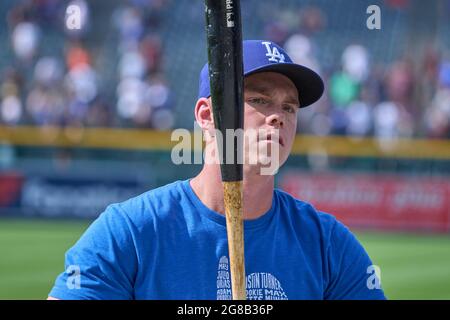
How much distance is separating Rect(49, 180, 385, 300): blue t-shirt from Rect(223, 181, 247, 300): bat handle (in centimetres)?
19

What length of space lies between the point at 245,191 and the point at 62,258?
357 inches

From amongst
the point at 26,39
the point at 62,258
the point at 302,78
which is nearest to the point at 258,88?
the point at 302,78

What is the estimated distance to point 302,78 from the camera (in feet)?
9.99

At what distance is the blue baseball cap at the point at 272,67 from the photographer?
2.91 metres

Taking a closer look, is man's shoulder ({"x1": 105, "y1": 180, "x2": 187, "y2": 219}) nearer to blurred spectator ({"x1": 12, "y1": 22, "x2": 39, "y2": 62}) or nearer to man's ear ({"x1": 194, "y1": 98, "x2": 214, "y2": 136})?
man's ear ({"x1": 194, "y1": 98, "x2": 214, "y2": 136})

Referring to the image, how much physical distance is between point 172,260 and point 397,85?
14531 mm

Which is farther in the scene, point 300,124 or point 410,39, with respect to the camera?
point 410,39

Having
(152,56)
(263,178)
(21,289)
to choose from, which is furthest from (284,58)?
(152,56)

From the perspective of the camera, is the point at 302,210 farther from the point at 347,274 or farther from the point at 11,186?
the point at 11,186

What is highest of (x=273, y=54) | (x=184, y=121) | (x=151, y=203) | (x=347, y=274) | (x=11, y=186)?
(x=273, y=54)

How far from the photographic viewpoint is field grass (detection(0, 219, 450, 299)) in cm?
976

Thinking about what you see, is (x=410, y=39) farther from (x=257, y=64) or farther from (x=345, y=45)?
(x=257, y=64)

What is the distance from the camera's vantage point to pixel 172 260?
284cm
